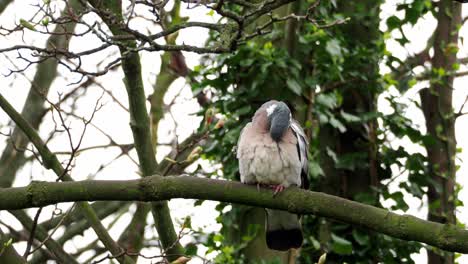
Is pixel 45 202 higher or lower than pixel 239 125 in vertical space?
lower

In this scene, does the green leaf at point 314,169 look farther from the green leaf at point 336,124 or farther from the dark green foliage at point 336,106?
the green leaf at point 336,124

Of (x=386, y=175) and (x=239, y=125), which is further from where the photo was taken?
(x=386, y=175)

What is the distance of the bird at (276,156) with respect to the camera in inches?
181

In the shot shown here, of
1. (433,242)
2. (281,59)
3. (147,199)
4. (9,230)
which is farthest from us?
(9,230)

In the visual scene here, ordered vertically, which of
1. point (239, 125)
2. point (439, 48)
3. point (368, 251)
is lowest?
point (368, 251)

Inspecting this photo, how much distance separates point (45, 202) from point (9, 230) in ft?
9.22

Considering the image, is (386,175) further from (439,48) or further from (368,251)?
(439,48)

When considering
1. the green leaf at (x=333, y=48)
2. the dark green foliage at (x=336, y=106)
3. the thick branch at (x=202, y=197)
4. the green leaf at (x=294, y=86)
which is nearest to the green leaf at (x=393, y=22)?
the dark green foliage at (x=336, y=106)

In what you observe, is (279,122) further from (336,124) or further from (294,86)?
(336,124)

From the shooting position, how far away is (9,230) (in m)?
6.21

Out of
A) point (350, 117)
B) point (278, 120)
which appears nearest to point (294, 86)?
point (350, 117)

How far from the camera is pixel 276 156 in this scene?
468 cm

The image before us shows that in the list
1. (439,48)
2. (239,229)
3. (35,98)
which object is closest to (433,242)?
(239,229)

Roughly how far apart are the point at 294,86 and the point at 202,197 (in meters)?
2.19
